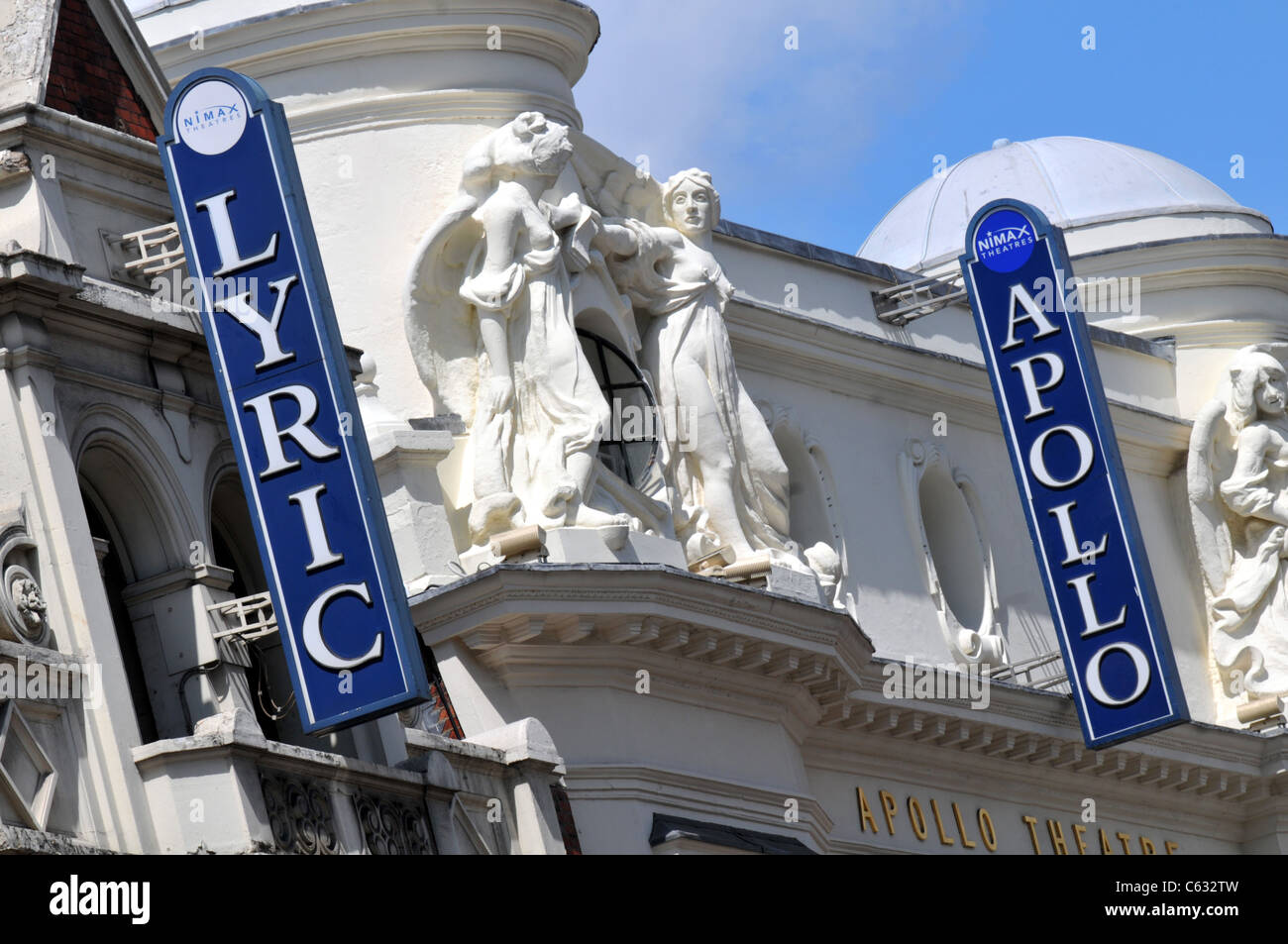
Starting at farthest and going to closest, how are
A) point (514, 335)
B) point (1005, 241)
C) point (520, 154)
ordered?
1. point (1005, 241)
2. point (520, 154)
3. point (514, 335)

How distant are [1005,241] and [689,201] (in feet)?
11.5

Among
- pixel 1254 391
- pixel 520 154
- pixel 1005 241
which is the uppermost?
pixel 520 154

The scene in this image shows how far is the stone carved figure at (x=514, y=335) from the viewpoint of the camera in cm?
2688

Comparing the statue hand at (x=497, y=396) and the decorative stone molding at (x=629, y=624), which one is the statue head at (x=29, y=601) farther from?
the statue hand at (x=497, y=396)

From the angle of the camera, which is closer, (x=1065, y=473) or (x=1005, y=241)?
(x=1065, y=473)

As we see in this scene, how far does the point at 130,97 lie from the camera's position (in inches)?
893

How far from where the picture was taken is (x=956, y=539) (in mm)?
33500

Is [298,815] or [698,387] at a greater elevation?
[698,387]

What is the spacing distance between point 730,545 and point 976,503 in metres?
5.95

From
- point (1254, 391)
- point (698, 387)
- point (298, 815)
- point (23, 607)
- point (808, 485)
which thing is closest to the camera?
point (23, 607)

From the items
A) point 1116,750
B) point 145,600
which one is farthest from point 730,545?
point 145,600

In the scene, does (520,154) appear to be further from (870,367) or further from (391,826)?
(391,826)

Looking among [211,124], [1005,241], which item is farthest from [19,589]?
[1005,241]

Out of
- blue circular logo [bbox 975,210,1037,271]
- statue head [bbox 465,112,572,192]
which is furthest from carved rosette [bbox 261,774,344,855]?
blue circular logo [bbox 975,210,1037,271]
